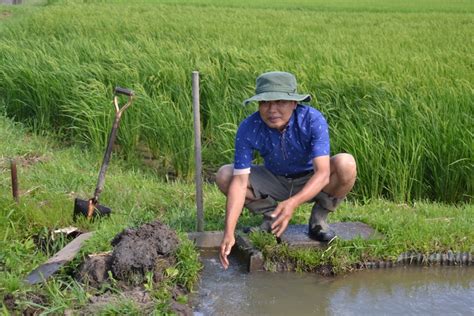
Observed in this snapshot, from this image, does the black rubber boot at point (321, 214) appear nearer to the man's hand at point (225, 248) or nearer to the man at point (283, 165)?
the man at point (283, 165)

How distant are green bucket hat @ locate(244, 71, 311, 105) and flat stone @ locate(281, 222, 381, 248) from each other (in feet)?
2.57

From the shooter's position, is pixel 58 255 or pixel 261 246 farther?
pixel 261 246

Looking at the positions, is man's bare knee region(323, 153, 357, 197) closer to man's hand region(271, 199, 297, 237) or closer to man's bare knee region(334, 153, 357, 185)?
man's bare knee region(334, 153, 357, 185)

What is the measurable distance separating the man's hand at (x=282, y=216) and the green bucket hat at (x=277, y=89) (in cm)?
54

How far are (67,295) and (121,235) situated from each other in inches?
19.0

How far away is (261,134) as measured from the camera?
13.5 ft

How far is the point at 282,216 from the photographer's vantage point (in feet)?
12.0

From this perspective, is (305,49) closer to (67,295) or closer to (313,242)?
(313,242)

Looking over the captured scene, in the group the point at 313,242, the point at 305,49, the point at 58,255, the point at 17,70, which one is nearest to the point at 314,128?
the point at 313,242

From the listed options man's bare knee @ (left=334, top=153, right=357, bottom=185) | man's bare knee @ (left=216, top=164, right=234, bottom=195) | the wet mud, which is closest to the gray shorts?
man's bare knee @ (left=216, top=164, right=234, bottom=195)

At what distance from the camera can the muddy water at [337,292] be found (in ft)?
12.1

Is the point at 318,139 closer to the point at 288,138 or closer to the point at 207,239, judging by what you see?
the point at 288,138

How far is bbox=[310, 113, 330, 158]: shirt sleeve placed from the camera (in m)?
3.99

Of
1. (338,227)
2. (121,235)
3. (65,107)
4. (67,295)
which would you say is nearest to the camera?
(67,295)
